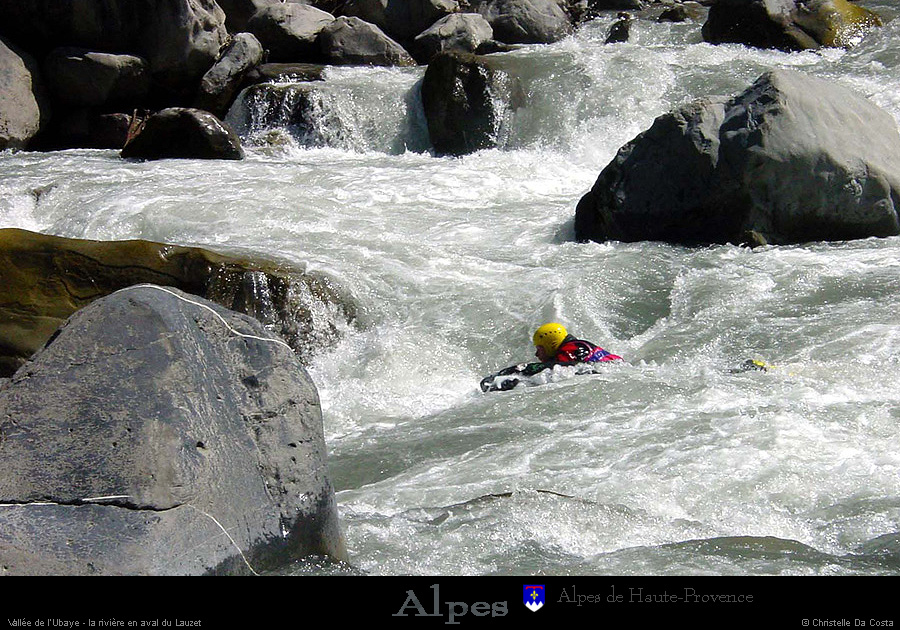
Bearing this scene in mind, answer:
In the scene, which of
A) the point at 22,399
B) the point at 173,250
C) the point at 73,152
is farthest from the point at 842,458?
the point at 73,152

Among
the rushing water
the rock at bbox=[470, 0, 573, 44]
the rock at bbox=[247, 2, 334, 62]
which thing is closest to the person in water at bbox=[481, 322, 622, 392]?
the rushing water

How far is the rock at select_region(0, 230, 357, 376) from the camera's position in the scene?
20.4 ft

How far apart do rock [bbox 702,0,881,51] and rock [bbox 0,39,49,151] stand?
9.10 metres

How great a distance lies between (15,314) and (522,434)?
3.10 meters

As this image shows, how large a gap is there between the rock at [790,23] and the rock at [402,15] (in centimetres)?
471

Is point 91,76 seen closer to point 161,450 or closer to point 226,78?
point 226,78

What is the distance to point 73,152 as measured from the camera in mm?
12891

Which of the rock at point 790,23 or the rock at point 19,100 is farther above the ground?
the rock at point 790,23

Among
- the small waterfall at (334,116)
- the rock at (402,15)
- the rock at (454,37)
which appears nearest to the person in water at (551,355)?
the small waterfall at (334,116)

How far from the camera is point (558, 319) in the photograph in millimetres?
7207

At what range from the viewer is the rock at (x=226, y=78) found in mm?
14062

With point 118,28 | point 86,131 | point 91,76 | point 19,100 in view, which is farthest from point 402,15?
point 19,100
